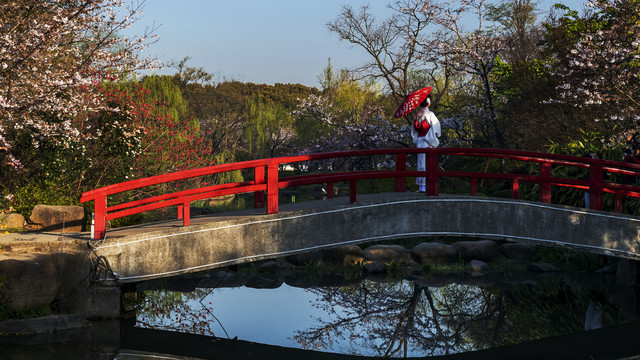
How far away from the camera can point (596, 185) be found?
12.5 m

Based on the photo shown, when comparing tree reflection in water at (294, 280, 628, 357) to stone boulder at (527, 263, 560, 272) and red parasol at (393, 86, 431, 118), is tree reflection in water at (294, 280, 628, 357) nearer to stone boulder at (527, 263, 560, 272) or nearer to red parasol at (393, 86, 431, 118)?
stone boulder at (527, 263, 560, 272)

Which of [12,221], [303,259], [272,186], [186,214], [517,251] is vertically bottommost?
[303,259]

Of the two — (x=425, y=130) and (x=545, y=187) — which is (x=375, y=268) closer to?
(x=425, y=130)

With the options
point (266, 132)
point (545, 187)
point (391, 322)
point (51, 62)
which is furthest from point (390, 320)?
point (266, 132)

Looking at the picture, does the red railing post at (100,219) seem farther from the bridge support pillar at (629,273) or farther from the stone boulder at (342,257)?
the bridge support pillar at (629,273)

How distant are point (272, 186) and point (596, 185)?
6.37 metres

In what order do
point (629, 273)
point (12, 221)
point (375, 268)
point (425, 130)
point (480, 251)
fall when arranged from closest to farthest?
point (12, 221), point (425, 130), point (629, 273), point (375, 268), point (480, 251)

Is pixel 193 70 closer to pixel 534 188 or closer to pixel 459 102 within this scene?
pixel 459 102

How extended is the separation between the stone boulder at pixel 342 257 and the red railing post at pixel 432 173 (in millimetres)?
5376

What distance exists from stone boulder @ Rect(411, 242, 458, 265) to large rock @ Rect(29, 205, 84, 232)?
338 inches

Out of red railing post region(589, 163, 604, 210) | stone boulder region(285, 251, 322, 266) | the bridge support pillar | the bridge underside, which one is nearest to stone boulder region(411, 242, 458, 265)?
stone boulder region(285, 251, 322, 266)

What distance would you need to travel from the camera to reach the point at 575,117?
69.7 ft

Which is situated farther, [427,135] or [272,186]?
[427,135]

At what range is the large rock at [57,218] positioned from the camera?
1275 centimetres
